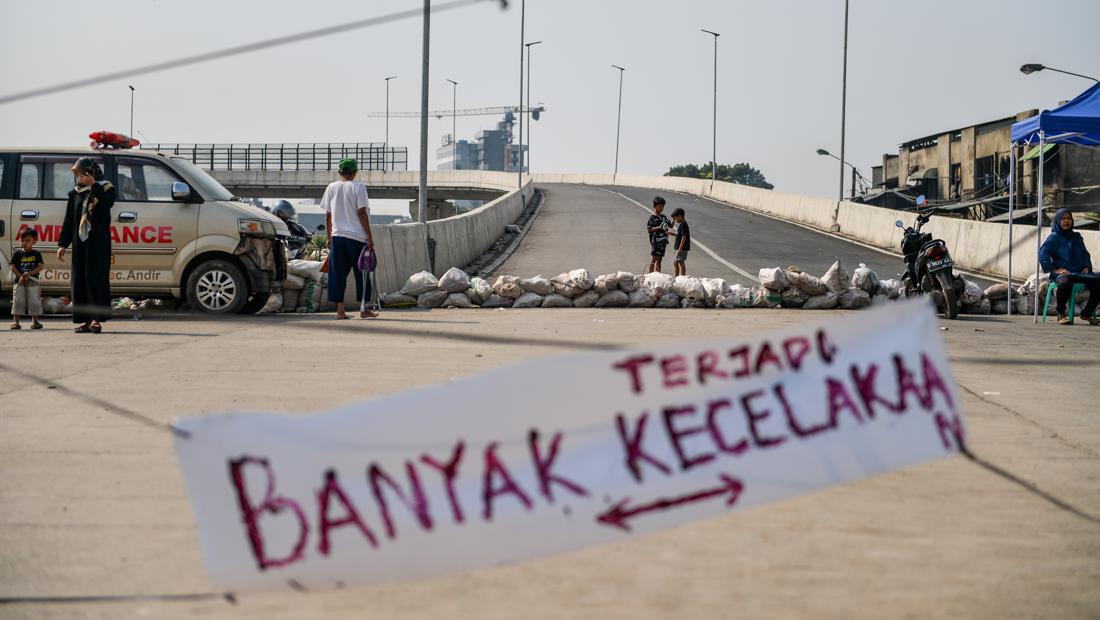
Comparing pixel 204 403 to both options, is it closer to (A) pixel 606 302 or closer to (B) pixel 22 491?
(B) pixel 22 491

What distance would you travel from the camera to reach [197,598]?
3.88 meters

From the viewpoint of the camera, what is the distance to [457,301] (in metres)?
17.4

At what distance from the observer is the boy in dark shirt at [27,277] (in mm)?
12977

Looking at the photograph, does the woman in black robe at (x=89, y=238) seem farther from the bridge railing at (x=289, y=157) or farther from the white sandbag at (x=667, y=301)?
the bridge railing at (x=289, y=157)

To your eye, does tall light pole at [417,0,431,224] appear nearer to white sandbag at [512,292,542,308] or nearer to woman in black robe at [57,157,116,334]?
white sandbag at [512,292,542,308]

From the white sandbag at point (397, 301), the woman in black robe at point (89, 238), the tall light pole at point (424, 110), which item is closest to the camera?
the woman in black robe at point (89, 238)

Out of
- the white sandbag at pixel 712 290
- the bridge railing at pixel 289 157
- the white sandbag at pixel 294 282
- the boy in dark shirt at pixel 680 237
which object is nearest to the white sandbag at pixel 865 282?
the white sandbag at pixel 712 290

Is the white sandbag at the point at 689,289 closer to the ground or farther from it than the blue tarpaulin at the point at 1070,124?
closer to the ground

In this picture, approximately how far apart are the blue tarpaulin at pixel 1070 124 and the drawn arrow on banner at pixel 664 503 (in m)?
13.3

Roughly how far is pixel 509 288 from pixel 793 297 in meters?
3.91

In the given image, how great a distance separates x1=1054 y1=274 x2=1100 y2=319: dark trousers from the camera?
15125mm

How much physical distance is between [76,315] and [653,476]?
1074 centimetres

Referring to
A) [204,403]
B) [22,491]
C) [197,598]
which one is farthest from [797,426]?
[204,403]

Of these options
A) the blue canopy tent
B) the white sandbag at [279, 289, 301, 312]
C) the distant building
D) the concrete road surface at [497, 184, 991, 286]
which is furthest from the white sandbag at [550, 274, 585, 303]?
the distant building
